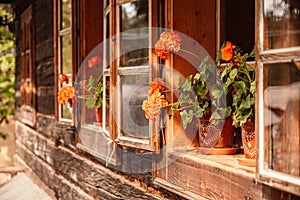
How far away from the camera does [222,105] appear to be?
258 cm

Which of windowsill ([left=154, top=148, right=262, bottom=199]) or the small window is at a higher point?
the small window

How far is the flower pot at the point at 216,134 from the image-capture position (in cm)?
266

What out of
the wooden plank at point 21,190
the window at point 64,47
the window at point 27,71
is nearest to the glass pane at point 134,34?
the window at point 64,47

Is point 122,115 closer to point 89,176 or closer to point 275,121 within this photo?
point 89,176

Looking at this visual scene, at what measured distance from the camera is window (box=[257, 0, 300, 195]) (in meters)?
1.75

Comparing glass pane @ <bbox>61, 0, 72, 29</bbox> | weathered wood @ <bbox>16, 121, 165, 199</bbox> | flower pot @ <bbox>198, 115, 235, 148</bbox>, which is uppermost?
glass pane @ <bbox>61, 0, 72, 29</bbox>

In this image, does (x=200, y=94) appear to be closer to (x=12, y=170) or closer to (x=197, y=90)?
(x=197, y=90)

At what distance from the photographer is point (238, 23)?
3035mm

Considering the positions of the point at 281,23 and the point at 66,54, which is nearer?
the point at 281,23

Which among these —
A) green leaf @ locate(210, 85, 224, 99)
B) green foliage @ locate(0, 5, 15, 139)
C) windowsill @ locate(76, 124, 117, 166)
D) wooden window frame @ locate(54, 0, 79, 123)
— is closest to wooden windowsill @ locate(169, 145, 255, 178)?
green leaf @ locate(210, 85, 224, 99)

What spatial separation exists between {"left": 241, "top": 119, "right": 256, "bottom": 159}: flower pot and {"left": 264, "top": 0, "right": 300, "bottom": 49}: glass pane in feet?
1.79

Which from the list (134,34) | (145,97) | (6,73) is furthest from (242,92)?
(6,73)

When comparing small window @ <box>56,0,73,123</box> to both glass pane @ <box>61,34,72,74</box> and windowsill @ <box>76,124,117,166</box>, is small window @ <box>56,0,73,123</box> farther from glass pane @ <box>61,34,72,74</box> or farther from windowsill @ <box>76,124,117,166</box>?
windowsill @ <box>76,124,117,166</box>

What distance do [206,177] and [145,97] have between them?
2.92 ft
